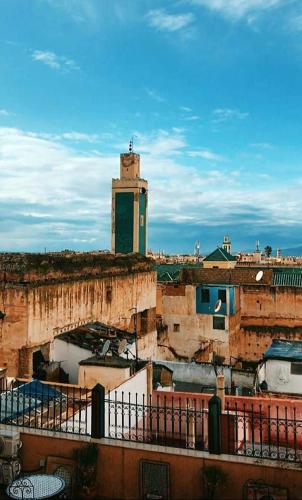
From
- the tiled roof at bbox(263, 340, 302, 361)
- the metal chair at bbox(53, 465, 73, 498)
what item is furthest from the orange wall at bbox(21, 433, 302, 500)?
the tiled roof at bbox(263, 340, 302, 361)

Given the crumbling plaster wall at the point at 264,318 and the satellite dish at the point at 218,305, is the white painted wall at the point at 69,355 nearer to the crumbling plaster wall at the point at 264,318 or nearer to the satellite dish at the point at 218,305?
the satellite dish at the point at 218,305

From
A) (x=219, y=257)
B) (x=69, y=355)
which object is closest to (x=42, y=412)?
(x=69, y=355)

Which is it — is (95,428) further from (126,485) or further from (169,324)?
(169,324)

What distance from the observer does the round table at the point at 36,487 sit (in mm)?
7605

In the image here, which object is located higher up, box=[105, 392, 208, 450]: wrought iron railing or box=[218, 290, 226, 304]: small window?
box=[218, 290, 226, 304]: small window

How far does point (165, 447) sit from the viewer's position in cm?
814

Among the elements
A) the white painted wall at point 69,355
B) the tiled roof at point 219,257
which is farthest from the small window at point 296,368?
the tiled roof at point 219,257

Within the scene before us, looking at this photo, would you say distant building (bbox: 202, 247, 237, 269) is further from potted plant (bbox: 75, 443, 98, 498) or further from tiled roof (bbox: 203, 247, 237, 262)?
potted plant (bbox: 75, 443, 98, 498)

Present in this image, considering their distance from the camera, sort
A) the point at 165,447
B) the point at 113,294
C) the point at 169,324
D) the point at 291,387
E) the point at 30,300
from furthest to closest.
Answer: the point at 169,324 < the point at 113,294 < the point at 30,300 < the point at 291,387 < the point at 165,447

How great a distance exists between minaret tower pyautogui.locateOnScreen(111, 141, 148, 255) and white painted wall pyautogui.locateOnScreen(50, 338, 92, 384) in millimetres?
31272

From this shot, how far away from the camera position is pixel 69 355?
1691 centimetres

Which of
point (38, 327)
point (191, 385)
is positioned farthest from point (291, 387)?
point (38, 327)

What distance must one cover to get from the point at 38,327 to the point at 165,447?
981 cm

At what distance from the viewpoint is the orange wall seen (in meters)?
7.70
